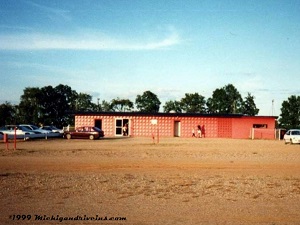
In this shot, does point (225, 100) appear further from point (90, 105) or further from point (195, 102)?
point (90, 105)

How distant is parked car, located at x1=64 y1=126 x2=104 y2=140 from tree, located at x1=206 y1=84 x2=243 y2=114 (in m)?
72.7

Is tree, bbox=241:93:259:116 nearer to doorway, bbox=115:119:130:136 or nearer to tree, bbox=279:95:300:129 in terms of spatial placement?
tree, bbox=279:95:300:129

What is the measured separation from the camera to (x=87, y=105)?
380 ft

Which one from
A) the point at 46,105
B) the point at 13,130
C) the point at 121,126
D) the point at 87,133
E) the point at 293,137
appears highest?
the point at 46,105

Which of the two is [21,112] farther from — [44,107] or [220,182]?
[220,182]

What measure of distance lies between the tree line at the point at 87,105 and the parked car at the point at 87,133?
133 ft

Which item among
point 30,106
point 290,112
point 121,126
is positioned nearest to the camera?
point 121,126

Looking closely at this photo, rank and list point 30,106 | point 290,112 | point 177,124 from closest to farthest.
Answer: point 177,124 < point 30,106 < point 290,112

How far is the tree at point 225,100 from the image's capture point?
10156 centimetres

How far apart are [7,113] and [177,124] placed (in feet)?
193

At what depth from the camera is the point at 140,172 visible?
1122 centimetres

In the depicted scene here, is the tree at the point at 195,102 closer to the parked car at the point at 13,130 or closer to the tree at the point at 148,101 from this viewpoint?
the tree at the point at 148,101

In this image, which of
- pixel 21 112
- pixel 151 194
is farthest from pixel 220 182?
pixel 21 112

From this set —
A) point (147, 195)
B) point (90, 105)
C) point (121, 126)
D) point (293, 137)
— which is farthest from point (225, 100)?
point (147, 195)
